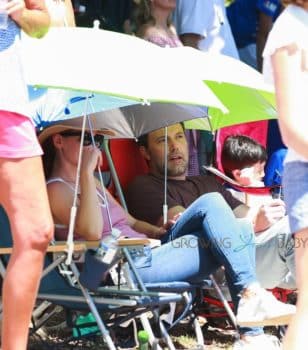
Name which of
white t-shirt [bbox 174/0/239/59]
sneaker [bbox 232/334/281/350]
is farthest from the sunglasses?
white t-shirt [bbox 174/0/239/59]

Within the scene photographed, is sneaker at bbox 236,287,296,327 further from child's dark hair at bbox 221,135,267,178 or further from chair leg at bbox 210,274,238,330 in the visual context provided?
child's dark hair at bbox 221,135,267,178

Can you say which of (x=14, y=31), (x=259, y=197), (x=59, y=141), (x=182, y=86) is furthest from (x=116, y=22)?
(x=14, y=31)

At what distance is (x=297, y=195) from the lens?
275 cm

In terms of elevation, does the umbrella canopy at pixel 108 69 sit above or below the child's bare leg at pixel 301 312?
above

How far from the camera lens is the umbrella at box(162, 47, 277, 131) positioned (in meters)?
4.50

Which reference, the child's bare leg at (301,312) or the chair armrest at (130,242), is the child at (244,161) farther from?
the child's bare leg at (301,312)

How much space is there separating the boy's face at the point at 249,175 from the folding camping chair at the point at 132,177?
22.9 inches

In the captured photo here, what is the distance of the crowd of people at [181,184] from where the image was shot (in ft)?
9.08

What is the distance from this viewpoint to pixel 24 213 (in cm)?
305

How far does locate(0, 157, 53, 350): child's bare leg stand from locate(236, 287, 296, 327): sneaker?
1337mm

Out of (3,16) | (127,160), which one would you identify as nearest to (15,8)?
(3,16)

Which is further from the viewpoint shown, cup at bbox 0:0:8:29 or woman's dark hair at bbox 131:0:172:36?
woman's dark hair at bbox 131:0:172:36

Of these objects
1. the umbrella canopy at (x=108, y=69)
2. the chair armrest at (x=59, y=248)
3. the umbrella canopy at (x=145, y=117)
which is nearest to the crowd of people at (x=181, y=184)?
the umbrella canopy at (x=145, y=117)

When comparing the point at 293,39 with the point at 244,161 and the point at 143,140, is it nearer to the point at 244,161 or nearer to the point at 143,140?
the point at 143,140
